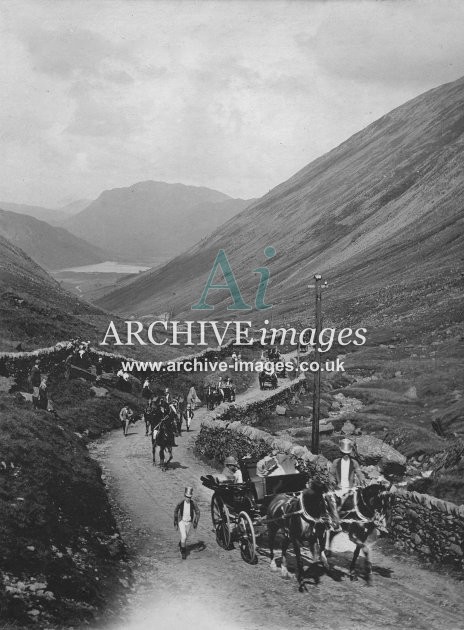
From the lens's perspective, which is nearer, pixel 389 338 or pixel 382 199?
pixel 389 338

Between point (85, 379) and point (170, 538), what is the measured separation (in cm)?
2031

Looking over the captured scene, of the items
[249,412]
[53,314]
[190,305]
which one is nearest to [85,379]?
[249,412]

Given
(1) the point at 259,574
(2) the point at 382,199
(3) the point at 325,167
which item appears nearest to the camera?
(1) the point at 259,574

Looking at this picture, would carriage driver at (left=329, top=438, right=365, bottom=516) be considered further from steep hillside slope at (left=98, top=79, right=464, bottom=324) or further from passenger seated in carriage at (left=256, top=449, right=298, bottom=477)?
steep hillside slope at (left=98, top=79, right=464, bottom=324)

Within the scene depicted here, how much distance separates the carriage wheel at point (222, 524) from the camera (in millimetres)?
13320

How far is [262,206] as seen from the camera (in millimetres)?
194500

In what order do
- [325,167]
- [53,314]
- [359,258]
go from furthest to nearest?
[325,167], [359,258], [53,314]

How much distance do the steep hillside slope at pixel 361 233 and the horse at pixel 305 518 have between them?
196ft

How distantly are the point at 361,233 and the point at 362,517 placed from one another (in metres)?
116

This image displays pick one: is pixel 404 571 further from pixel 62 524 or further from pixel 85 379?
pixel 85 379

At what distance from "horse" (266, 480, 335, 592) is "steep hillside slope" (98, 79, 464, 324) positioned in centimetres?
5985

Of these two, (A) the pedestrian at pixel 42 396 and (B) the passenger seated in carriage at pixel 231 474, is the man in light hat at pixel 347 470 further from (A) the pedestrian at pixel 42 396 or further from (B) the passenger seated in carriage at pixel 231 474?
(A) the pedestrian at pixel 42 396

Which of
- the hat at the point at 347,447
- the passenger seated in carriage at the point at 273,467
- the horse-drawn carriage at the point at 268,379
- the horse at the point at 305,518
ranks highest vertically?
the horse-drawn carriage at the point at 268,379

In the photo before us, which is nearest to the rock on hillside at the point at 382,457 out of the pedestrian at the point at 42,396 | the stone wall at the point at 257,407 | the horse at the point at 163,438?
the horse at the point at 163,438
